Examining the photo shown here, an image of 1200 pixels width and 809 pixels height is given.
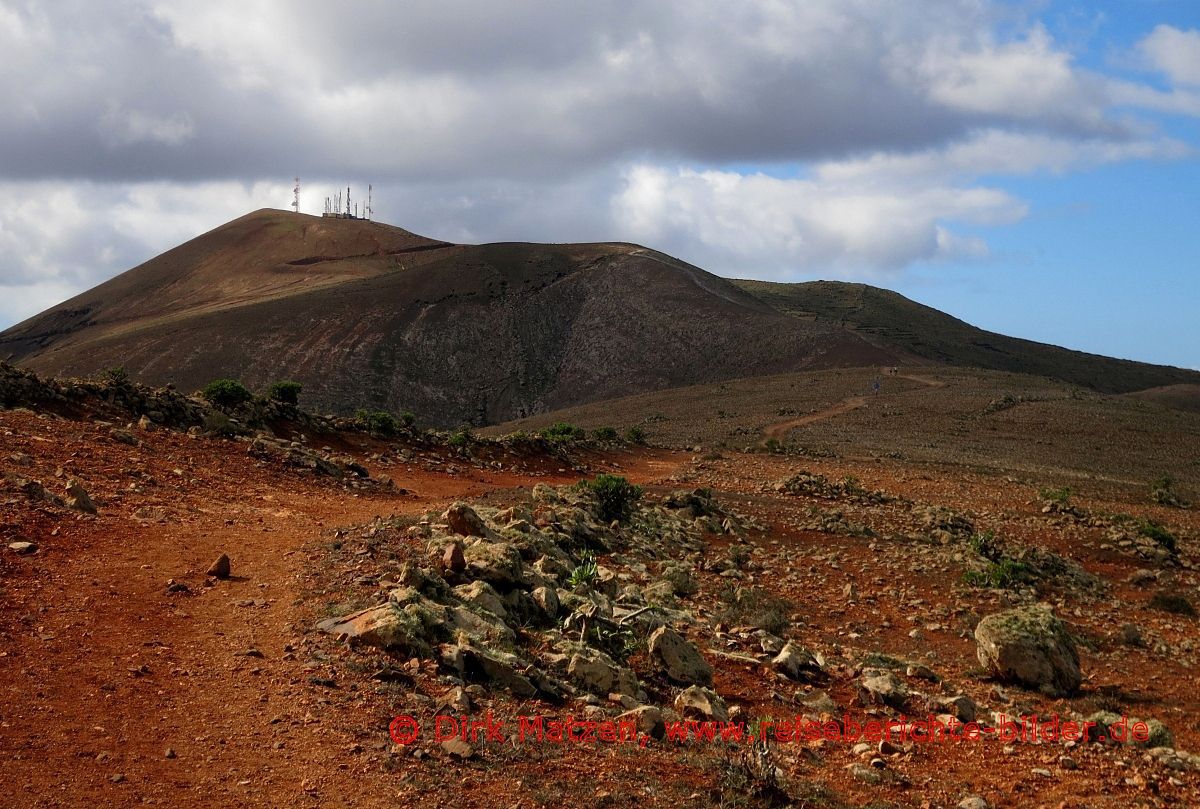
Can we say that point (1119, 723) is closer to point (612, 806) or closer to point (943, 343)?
point (612, 806)

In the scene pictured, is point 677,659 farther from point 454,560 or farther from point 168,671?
point 168,671

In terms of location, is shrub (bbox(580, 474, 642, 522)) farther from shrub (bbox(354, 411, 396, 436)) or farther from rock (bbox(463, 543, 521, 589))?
shrub (bbox(354, 411, 396, 436))

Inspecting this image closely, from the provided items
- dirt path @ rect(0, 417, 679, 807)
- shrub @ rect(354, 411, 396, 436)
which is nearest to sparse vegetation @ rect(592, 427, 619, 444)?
shrub @ rect(354, 411, 396, 436)

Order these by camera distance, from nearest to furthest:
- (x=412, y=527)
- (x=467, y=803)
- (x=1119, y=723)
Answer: (x=467, y=803)
(x=1119, y=723)
(x=412, y=527)

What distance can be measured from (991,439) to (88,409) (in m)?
32.6

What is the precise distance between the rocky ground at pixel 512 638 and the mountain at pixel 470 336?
52.9 m

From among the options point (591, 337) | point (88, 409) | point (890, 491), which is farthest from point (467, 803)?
point (591, 337)

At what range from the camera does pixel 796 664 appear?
941 centimetres

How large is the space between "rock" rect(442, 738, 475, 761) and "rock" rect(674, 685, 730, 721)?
224 centimetres

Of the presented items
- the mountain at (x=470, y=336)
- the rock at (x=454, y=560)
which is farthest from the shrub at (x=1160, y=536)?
the mountain at (x=470, y=336)

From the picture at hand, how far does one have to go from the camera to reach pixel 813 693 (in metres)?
8.98

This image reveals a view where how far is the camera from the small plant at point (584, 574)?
10175 mm

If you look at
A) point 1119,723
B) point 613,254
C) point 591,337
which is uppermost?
point 613,254

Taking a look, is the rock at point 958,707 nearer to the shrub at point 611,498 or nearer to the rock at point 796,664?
the rock at point 796,664
